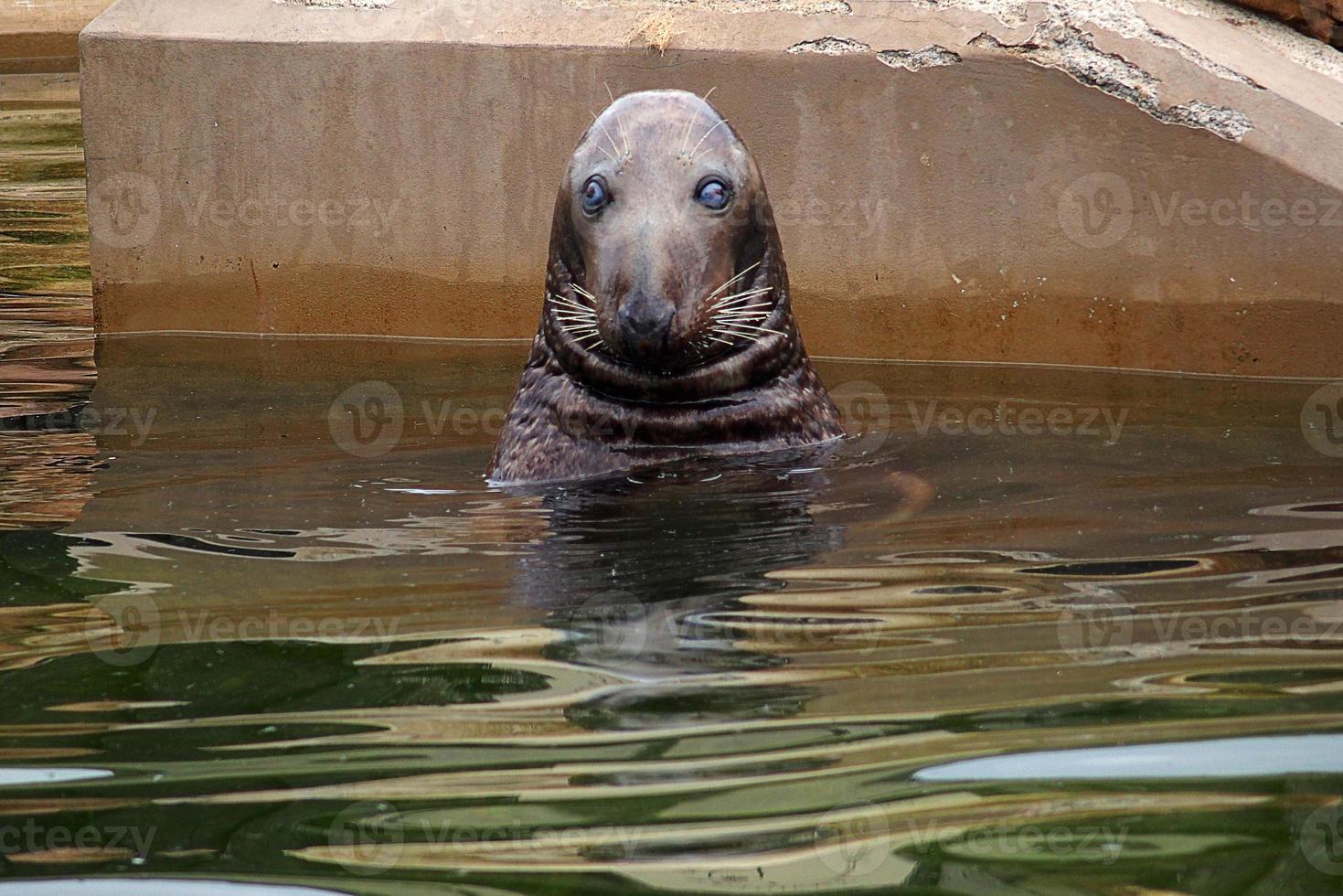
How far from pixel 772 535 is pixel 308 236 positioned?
360 centimetres

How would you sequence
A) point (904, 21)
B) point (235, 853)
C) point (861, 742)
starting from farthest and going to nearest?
point (904, 21)
point (861, 742)
point (235, 853)

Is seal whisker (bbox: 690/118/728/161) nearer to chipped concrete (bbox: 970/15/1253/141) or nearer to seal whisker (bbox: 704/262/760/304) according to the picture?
seal whisker (bbox: 704/262/760/304)

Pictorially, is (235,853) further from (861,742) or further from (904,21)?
(904,21)

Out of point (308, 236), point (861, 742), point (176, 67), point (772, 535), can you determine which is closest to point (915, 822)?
point (861, 742)

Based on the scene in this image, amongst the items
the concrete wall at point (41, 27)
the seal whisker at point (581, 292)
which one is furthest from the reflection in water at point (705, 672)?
the concrete wall at point (41, 27)

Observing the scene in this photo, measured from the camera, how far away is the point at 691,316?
4703 mm

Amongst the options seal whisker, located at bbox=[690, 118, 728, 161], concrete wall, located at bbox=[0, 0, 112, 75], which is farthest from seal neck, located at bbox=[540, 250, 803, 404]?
concrete wall, located at bbox=[0, 0, 112, 75]

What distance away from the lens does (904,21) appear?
6355mm

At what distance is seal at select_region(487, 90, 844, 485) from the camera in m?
4.82

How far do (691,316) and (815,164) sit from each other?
2.00 meters

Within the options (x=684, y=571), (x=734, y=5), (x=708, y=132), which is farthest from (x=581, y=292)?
(x=734, y=5)

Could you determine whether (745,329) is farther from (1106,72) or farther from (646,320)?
(1106,72)

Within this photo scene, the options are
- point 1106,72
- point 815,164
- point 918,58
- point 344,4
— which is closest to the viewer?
point 1106,72

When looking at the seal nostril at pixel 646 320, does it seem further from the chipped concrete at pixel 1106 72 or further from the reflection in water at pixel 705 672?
the chipped concrete at pixel 1106 72
